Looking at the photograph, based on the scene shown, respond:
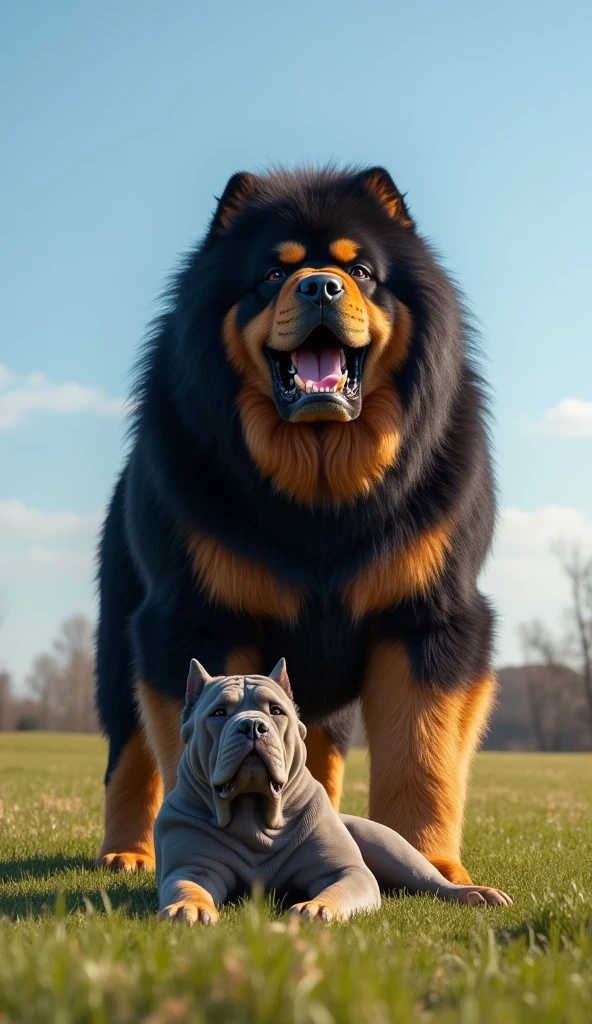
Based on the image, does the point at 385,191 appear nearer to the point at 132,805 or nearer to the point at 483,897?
the point at 483,897

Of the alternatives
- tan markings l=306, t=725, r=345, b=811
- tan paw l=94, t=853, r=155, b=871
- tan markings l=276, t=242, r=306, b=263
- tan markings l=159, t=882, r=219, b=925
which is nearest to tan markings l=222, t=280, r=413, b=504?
tan markings l=276, t=242, r=306, b=263

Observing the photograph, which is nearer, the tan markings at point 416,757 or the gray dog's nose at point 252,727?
the gray dog's nose at point 252,727

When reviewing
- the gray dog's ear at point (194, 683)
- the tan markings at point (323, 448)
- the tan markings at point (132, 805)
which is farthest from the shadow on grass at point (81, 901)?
the tan markings at point (323, 448)

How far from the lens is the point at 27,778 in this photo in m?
12.1

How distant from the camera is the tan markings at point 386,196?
5.36 m

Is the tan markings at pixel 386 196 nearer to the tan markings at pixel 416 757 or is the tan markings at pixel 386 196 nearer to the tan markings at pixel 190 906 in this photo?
the tan markings at pixel 416 757

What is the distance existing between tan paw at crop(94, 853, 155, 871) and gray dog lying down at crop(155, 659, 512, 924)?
4.67ft

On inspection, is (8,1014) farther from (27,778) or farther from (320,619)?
(27,778)

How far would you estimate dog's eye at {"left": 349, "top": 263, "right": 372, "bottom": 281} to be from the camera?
4.89m

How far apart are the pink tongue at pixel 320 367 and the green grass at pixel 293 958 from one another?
2100 millimetres

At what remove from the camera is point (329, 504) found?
495 cm

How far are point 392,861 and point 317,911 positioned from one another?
104cm

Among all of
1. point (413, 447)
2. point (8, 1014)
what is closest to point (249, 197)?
point (413, 447)

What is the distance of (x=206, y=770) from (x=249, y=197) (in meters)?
2.78
